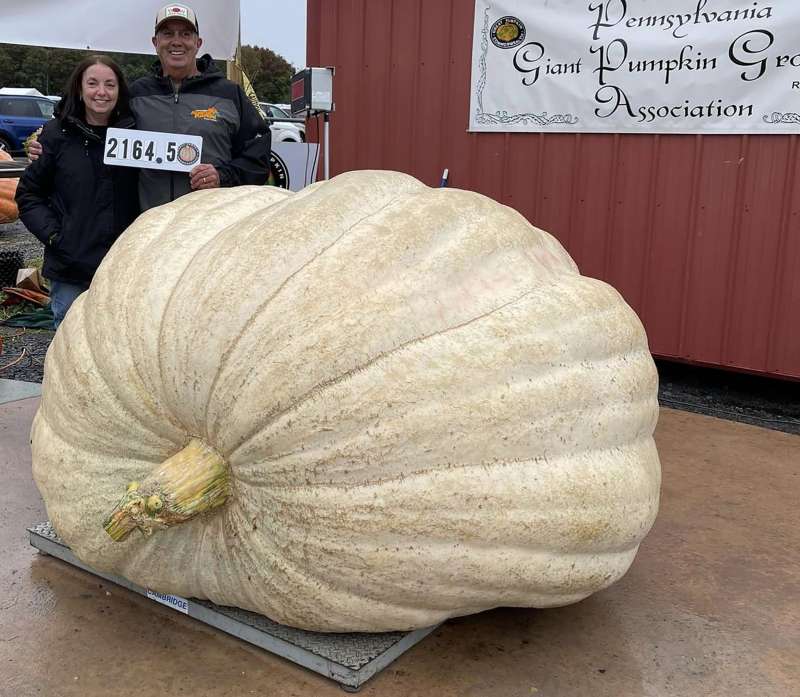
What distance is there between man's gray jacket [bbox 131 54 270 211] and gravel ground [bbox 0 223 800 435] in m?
2.00

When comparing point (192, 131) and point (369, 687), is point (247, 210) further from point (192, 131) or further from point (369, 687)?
point (192, 131)

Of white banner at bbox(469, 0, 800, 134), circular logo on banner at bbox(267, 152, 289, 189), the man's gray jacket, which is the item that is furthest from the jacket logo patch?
circular logo on banner at bbox(267, 152, 289, 189)

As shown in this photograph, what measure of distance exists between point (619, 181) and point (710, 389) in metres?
1.46

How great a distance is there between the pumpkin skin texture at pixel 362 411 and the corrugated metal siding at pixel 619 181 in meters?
3.08

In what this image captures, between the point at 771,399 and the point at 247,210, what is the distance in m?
4.14

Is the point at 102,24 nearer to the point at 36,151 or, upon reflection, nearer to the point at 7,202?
the point at 36,151

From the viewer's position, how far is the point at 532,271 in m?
1.96

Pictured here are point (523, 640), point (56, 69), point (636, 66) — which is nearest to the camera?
point (523, 640)

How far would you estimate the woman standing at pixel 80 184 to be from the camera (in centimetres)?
351

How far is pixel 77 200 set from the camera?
354cm

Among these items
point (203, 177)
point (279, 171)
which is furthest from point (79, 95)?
point (279, 171)

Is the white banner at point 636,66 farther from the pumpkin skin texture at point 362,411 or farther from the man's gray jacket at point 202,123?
the pumpkin skin texture at point 362,411

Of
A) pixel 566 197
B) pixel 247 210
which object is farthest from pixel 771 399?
pixel 247 210

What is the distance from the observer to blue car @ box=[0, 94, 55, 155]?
815 inches
